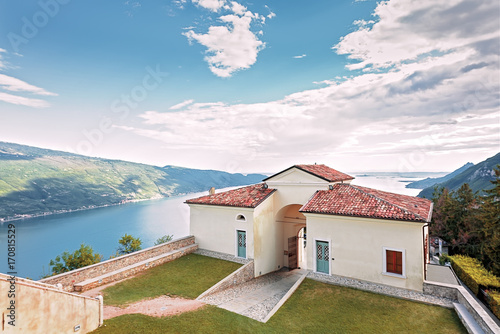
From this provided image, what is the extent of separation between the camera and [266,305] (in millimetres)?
13172

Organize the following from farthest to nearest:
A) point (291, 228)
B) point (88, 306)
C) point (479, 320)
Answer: point (291, 228) < point (479, 320) < point (88, 306)

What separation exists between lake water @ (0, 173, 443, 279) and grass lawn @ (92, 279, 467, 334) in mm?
44937

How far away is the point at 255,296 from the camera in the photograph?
47.1ft

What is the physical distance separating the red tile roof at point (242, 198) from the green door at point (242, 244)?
2.05 metres

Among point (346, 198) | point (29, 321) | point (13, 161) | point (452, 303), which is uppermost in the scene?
point (13, 161)

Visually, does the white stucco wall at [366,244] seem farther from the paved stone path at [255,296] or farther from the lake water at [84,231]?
the lake water at [84,231]

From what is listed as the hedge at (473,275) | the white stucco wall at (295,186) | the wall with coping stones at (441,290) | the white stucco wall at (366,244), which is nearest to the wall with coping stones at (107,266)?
the white stucco wall at (295,186)

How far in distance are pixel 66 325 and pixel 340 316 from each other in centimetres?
1019

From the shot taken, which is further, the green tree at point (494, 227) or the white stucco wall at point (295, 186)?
the white stucco wall at point (295, 186)

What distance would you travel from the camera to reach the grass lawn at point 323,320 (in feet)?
32.6

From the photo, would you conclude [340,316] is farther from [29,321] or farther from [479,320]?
[29,321]

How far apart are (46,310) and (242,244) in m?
11.7

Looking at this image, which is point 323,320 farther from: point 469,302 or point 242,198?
point 242,198

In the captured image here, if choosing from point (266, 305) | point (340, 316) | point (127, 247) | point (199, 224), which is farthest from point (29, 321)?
point (127, 247)
